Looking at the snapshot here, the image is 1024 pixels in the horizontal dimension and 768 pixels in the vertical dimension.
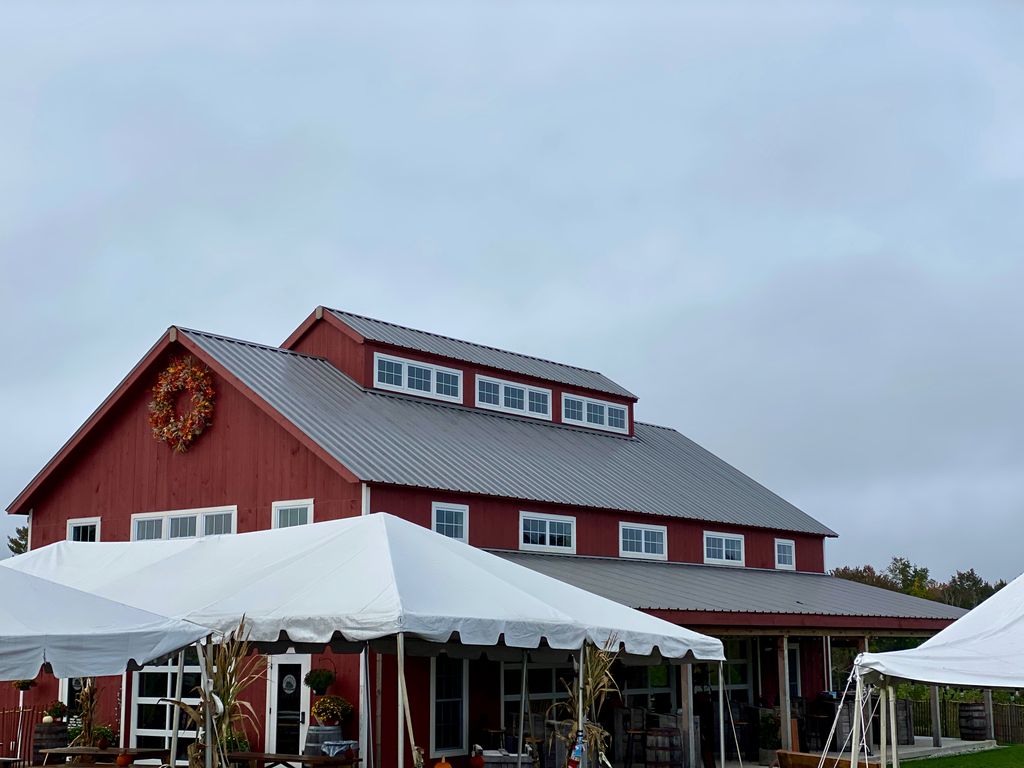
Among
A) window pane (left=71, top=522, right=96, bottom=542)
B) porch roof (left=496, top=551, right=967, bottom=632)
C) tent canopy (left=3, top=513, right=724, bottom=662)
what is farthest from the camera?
window pane (left=71, top=522, right=96, bottom=542)

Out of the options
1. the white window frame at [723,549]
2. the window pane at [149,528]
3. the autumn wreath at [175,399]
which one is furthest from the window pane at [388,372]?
the white window frame at [723,549]

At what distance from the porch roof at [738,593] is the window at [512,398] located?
4.73 meters

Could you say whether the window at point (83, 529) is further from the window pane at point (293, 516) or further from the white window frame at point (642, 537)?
the white window frame at point (642, 537)

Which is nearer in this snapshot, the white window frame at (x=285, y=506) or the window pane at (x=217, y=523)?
the white window frame at (x=285, y=506)

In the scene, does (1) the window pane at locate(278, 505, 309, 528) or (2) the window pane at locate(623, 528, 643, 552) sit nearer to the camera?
(1) the window pane at locate(278, 505, 309, 528)

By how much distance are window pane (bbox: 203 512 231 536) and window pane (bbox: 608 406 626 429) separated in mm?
12150

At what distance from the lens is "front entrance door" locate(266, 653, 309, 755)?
19.2 meters

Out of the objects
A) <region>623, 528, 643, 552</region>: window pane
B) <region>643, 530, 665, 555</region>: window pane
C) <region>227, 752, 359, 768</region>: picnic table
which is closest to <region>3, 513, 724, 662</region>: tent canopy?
<region>227, 752, 359, 768</region>: picnic table

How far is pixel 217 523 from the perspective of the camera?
21.6 meters

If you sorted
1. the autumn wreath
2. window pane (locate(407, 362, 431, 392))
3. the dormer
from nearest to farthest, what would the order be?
the autumn wreath, the dormer, window pane (locate(407, 362, 431, 392))

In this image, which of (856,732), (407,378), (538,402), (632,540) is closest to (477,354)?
(538,402)

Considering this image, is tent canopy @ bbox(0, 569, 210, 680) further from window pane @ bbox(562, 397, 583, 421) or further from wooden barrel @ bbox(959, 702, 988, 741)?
wooden barrel @ bbox(959, 702, 988, 741)

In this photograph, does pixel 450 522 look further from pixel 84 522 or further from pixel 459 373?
pixel 84 522

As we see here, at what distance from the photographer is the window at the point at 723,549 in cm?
2819
